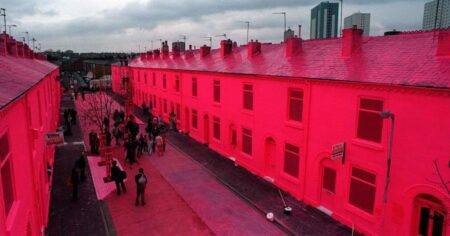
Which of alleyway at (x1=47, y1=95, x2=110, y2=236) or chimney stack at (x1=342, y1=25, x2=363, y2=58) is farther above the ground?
chimney stack at (x1=342, y1=25, x2=363, y2=58)

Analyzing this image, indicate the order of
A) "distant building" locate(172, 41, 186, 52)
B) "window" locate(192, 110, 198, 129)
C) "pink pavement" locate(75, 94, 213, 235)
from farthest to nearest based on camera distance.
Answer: "distant building" locate(172, 41, 186, 52) < "window" locate(192, 110, 198, 129) < "pink pavement" locate(75, 94, 213, 235)

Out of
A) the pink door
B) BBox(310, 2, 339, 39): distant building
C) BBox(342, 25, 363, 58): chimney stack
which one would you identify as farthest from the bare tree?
BBox(310, 2, 339, 39): distant building

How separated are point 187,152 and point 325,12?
52.8 ft

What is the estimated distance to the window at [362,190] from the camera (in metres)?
13.2

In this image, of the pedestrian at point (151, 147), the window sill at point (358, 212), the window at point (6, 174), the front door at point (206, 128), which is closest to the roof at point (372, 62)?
the window sill at point (358, 212)

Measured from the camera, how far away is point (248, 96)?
20.8 m

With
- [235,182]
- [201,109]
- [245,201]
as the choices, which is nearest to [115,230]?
[245,201]

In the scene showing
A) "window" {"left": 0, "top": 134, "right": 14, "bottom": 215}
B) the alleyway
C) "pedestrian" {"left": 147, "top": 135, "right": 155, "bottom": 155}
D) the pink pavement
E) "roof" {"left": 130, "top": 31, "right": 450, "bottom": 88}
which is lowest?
the pink pavement

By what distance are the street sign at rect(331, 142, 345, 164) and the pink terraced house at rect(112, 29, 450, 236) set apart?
0.04 meters

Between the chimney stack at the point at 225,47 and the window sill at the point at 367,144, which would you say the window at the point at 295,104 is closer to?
the window sill at the point at 367,144

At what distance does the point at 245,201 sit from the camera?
54.6 feet

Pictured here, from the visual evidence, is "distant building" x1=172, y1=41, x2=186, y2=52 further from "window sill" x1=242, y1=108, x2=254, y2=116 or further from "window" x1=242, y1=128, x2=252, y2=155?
"window" x1=242, y1=128, x2=252, y2=155

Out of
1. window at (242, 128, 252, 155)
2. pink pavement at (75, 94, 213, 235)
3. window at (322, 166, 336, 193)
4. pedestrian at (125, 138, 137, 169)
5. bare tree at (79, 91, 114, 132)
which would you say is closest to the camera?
pink pavement at (75, 94, 213, 235)

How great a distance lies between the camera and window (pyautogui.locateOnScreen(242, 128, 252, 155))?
21.1 m
